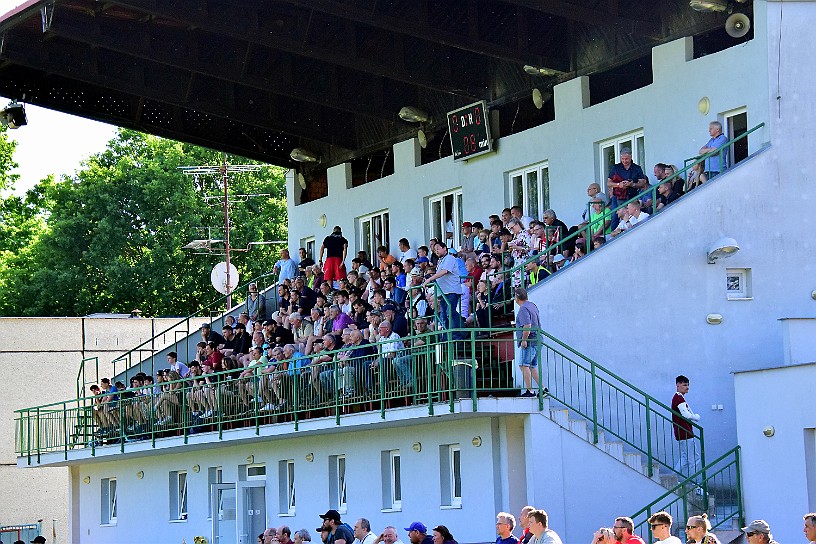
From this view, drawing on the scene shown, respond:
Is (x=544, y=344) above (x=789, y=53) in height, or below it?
below

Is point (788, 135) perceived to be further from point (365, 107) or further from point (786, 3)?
point (365, 107)

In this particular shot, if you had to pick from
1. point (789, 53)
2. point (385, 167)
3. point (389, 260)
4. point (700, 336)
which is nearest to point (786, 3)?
point (789, 53)

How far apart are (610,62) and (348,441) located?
7.76 m

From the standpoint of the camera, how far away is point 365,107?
106 feet

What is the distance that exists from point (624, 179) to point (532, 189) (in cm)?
479

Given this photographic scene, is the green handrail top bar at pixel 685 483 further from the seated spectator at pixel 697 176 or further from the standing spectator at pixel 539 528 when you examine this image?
the standing spectator at pixel 539 528

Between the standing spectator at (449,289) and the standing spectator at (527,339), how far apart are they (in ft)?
5.59

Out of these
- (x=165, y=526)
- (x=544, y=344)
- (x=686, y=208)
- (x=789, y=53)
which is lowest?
(x=165, y=526)

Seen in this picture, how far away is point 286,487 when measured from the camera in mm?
28859

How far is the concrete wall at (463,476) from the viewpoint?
21375 mm

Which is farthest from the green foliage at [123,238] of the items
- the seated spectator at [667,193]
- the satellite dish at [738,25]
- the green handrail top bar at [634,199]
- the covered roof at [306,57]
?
the satellite dish at [738,25]

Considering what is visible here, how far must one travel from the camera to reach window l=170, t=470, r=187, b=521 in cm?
3281

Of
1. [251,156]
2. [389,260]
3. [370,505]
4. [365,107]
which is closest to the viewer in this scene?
[370,505]

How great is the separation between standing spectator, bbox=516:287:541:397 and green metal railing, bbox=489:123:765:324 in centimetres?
126
